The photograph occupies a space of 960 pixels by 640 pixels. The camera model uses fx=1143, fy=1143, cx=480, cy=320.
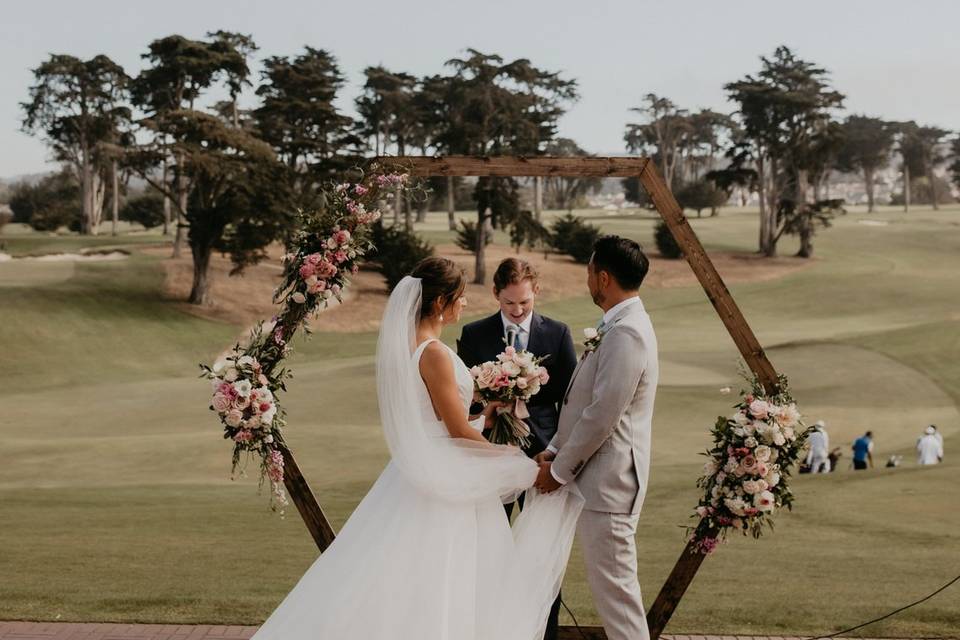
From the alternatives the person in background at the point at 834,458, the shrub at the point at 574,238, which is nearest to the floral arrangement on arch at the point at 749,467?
the person in background at the point at 834,458

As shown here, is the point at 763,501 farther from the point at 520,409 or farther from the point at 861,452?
the point at 861,452

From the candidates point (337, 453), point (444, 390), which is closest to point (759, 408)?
point (444, 390)

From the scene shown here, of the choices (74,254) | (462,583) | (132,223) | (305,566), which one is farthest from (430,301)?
(132,223)

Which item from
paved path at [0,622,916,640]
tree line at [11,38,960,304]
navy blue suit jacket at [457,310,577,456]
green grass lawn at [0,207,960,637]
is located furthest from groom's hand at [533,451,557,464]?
tree line at [11,38,960,304]

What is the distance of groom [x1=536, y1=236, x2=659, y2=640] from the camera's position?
531 centimetres

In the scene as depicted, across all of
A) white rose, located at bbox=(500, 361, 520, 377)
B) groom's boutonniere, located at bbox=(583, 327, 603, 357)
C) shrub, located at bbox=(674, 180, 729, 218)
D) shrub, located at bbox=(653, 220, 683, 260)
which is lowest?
shrub, located at bbox=(653, 220, 683, 260)

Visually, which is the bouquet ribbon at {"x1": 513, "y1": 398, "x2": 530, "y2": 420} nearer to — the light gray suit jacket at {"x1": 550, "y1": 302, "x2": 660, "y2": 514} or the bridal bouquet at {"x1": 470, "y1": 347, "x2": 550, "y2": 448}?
the bridal bouquet at {"x1": 470, "y1": 347, "x2": 550, "y2": 448}

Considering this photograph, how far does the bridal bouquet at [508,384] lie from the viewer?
593cm

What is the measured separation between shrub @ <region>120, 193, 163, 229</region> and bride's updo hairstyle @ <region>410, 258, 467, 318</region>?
65.5 meters

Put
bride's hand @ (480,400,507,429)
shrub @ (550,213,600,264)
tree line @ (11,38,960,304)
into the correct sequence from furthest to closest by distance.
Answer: shrub @ (550,213,600,264) < tree line @ (11,38,960,304) < bride's hand @ (480,400,507,429)

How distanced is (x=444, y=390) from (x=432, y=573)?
90cm

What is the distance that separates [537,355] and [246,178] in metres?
36.5

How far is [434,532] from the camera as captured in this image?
562 cm

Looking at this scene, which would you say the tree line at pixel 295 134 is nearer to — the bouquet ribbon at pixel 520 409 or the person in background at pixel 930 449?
the person in background at pixel 930 449
